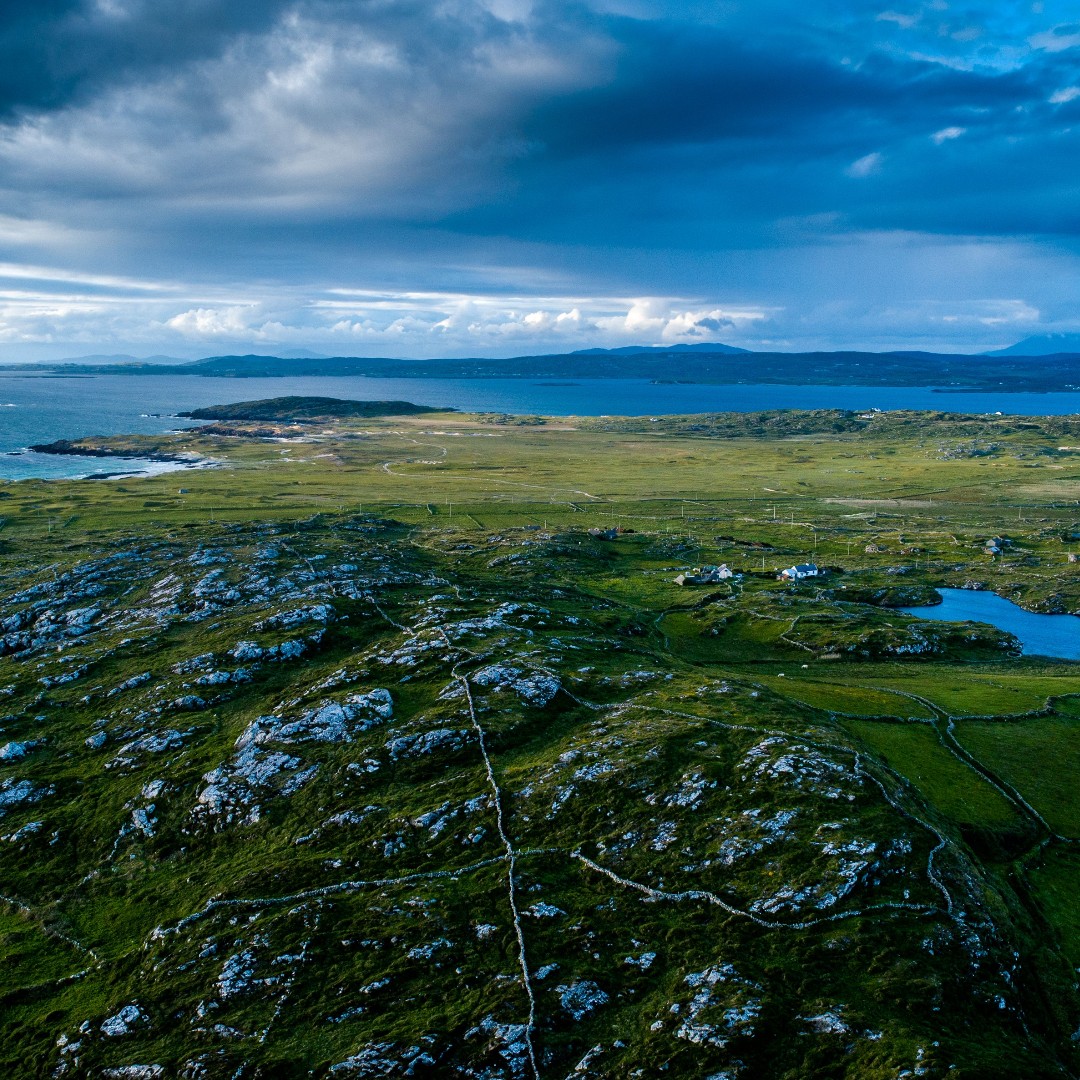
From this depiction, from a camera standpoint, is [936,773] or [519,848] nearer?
[519,848]

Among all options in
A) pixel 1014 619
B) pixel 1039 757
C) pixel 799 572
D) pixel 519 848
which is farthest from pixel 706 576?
pixel 519 848

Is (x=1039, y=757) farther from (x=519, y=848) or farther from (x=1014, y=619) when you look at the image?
(x=1014, y=619)

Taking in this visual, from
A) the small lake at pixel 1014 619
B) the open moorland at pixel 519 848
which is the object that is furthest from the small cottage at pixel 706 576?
the open moorland at pixel 519 848

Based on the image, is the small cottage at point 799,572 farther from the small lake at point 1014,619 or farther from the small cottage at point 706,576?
the small lake at point 1014,619

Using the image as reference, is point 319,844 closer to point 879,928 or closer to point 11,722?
point 879,928

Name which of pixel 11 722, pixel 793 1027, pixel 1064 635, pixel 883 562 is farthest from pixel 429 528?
pixel 793 1027

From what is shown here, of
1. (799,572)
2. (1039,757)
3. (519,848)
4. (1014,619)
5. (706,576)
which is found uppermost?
(519,848)
